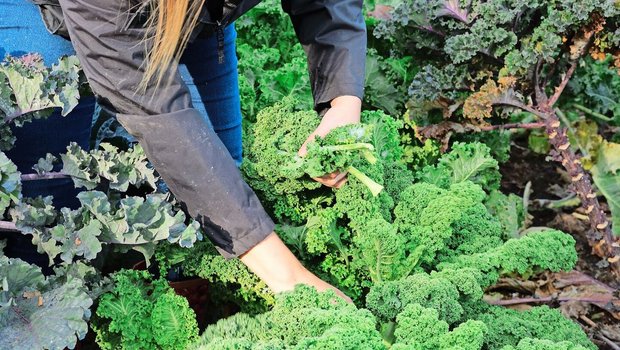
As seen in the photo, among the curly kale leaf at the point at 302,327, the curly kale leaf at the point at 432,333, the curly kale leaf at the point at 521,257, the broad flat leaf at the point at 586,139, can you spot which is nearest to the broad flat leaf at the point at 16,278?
the curly kale leaf at the point at 302,327

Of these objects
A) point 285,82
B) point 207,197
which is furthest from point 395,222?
point 285,82

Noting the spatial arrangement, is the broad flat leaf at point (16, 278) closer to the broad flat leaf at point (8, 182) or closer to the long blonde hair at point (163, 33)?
the broad flat leaf at point (8, 182)

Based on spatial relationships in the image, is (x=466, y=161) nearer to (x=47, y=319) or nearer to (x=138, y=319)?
(x=138, y=319)

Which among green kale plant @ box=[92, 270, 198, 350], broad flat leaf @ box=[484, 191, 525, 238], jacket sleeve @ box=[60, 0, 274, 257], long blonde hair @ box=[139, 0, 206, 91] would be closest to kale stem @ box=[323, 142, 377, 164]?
jacket sleeve @ box=[60, 0, 274, 257]

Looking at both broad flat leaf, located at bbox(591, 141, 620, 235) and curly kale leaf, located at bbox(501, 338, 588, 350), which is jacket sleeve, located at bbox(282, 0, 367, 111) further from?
broad flat leaf, located at bbox(591, 141, 620, 235)

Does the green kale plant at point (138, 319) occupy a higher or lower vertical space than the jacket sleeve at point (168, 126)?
Result: lower

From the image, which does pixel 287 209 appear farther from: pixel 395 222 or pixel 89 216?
pixel 89 216

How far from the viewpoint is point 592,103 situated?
16.3 ft

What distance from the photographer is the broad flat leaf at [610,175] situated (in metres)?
4.33

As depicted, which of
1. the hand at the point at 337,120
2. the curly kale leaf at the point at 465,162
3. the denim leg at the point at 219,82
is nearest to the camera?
the hand at the point at 337,120

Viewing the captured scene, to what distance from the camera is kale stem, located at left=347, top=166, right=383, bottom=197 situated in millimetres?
2760

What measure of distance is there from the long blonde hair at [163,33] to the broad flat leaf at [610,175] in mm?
2797

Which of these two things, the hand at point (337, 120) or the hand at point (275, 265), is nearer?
the hand at point (275, 265)

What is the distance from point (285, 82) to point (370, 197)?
1745 mm
